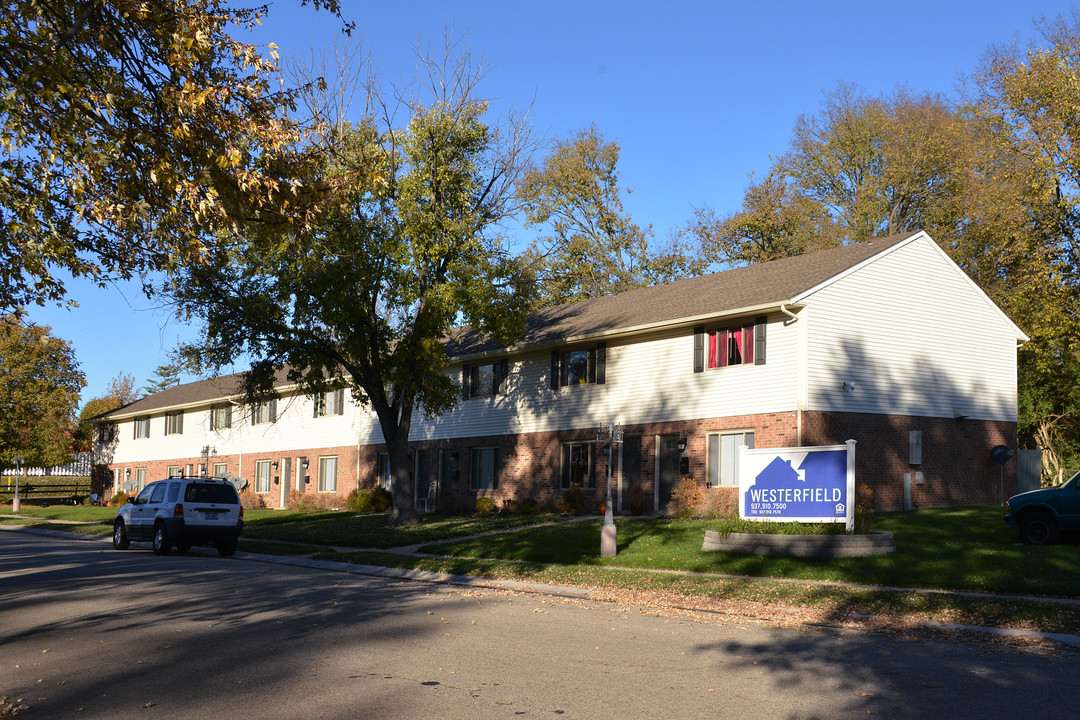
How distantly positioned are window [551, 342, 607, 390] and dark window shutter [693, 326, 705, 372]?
399 centimetres

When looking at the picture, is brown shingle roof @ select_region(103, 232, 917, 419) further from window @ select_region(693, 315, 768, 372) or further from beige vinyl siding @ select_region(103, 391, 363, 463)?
beige vinyl siding @ select_region(103, 391, 363, 463)

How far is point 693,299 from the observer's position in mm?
29375

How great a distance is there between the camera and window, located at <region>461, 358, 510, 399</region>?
34219mm

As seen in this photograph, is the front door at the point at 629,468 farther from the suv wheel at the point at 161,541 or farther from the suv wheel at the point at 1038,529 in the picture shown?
the suv wheel at the point at 161,541

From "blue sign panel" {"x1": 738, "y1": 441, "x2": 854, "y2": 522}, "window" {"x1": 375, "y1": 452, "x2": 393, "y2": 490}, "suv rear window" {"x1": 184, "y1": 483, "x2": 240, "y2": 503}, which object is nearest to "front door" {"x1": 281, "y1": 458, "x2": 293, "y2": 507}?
"window" {"x1": 375, "y1": 452, "x2": 393, "y2": 490}

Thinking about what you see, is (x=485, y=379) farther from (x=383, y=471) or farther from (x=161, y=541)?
(x=161, y=541)

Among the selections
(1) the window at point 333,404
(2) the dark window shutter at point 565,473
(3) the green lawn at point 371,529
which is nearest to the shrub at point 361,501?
(3) the green lawn at point 371,529

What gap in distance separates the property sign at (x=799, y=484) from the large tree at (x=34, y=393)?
49.7m

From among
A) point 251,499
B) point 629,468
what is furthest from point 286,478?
point 629,468

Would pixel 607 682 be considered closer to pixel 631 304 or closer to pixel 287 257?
pixel 287 257

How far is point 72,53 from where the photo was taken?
35.0 ft

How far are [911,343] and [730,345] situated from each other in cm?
557

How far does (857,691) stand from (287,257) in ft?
68.2

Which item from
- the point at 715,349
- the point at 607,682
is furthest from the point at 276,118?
the point at 715,349
